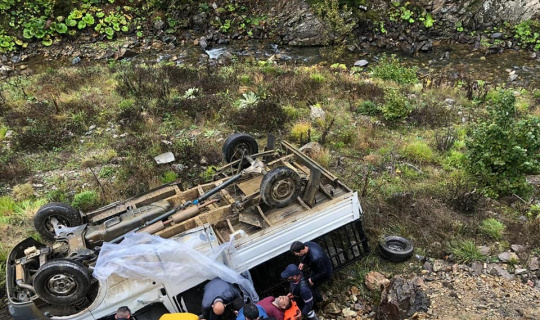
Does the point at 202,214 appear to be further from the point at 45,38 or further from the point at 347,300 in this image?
the point at 45,38

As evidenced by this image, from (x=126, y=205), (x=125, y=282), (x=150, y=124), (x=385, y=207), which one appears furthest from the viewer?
(x=150, y=124)

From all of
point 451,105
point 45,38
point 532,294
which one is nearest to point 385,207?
point 532,294

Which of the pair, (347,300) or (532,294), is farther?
(347,300)

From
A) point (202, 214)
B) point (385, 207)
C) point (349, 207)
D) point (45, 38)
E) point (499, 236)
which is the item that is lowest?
point (499, 236)

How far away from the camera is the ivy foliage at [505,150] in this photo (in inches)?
246

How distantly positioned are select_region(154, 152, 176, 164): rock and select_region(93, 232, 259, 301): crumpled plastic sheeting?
3.49 metres

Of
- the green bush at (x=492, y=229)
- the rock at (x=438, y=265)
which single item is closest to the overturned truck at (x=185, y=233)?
the rock at (x=438, y=265)

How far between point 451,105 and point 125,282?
31.7 feet

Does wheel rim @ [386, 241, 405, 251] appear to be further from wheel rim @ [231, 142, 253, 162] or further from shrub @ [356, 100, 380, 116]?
shrub @ [356, 100, 380, 116]

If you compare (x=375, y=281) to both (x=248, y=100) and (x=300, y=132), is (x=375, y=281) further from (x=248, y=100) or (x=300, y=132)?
(x=248, y=100)

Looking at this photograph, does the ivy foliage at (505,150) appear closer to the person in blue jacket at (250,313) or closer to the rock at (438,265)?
the rock at (438,265)

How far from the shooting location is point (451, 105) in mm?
10547

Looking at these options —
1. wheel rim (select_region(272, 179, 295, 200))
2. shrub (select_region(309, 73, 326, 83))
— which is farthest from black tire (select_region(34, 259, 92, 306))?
shrub (select_region(309, 73, 326, 83))

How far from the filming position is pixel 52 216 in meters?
5.43
